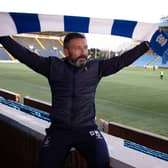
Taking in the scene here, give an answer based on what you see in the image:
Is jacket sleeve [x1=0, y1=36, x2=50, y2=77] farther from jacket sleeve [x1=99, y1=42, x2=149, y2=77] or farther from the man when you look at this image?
jacket sleeve [x1=99, y1=42, x2=149, y2=77]

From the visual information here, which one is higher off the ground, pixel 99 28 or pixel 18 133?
pixel 99 28

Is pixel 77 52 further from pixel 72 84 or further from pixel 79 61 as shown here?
pixel 72 84

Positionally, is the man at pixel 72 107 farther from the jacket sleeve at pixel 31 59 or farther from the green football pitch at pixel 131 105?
the green football pitch at pixel 131 105

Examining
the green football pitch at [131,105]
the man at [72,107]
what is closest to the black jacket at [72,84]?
the man at [72,107]

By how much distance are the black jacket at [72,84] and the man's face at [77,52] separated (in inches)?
1.2

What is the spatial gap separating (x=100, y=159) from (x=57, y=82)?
40 cm

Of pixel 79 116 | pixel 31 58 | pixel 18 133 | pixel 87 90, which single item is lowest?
pixel 18 133

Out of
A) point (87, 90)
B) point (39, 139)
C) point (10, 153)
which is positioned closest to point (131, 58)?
point (87, 90)

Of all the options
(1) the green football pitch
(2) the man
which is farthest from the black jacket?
(1) the green football pitch

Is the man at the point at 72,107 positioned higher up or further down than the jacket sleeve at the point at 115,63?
→ further down

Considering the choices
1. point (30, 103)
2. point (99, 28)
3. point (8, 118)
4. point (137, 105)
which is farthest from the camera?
point (137, 105)

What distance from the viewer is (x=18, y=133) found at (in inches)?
96.2

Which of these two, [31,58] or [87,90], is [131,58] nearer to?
[87,90]

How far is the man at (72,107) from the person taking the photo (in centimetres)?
169
